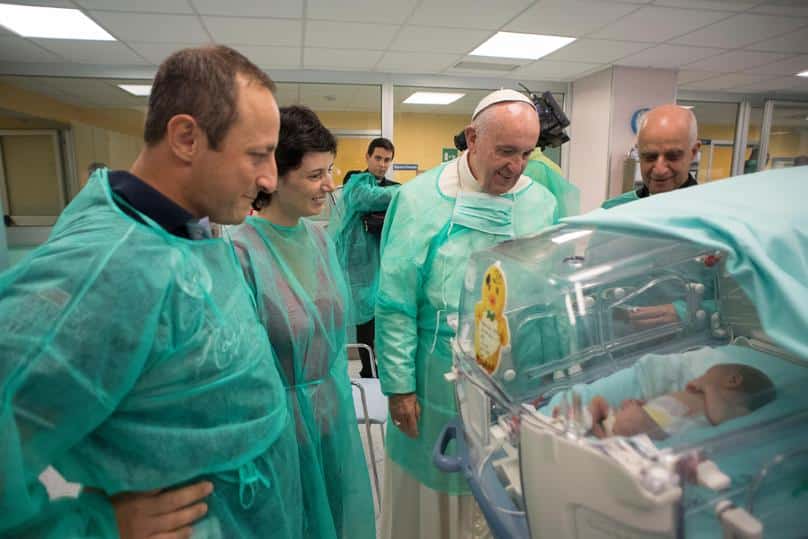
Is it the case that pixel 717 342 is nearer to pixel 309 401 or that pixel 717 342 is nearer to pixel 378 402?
pixel 309 401

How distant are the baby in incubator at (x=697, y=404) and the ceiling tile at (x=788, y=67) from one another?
195 inches

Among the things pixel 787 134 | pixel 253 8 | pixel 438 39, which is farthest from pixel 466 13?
pixel 787 134

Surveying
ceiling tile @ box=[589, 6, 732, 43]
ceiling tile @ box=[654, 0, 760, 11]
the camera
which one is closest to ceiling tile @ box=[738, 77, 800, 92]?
ceiling tile @ box=[589, 6, 732, 43]

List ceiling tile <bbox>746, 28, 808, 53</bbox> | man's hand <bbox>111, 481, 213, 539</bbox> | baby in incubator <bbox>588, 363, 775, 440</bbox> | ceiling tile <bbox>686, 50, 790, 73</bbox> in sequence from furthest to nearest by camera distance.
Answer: ceiling tile <bbox>686, 50, 790, 73</bbox>
ceiling tile <bbox>746, 28, 808, 53</bbox>
baby in incubator <bbox>588, 363, 775, 440</bbox>
man's hand <bbox>111, 481, 213, 539</bbox>

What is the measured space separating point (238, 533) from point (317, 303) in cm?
62

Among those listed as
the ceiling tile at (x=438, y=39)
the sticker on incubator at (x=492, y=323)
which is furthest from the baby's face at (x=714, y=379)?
the ceiling tile at (x=438, y=39)

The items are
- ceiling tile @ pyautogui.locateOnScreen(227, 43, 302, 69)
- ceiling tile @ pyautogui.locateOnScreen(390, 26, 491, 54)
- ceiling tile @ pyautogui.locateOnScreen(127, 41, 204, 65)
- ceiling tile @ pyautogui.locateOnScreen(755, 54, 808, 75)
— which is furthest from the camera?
ceiling tile @ pyautogui.locateOnScreen(755, 54, 808, 75)

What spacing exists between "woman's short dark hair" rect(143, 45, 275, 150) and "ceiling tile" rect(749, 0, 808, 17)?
12.8ft

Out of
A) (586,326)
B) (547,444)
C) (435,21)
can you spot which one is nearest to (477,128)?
(586,326)

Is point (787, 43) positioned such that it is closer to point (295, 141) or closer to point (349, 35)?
point (349, 35)

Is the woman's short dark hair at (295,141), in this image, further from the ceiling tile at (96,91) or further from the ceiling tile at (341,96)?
the ceiling tile at (96,91)

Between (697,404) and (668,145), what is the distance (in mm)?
1027

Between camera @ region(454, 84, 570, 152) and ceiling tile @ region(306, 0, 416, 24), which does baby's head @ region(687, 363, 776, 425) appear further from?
ceiling tile @ region(306, 0, 416, 24)

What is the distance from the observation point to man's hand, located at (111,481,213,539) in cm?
69
